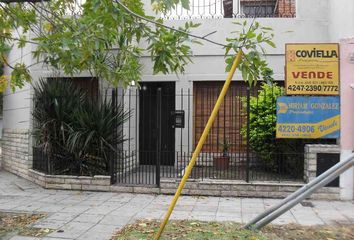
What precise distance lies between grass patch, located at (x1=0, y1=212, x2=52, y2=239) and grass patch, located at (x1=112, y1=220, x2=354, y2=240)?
1224mm

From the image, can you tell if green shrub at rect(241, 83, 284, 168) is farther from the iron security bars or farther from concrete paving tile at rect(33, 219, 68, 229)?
concrete paving tile at rect(33, 219, 68, 229)

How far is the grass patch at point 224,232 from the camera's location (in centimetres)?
597

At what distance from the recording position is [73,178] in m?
9.92

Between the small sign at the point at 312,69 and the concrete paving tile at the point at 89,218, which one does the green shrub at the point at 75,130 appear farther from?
the small sign at the point at 312,69

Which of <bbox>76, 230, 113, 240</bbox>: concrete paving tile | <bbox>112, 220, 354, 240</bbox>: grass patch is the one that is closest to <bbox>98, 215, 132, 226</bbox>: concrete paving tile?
<bbox>112, 220, 354, 240</bbox>: grass patch

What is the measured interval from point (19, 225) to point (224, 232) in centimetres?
326

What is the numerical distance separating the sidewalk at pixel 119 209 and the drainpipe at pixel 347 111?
1.36ft

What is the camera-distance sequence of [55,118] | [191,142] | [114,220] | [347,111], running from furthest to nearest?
[191,142], [55,118], [347,111], [114,220]

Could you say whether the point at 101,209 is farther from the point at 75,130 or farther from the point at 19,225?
the point at 75,130

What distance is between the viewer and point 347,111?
29.6 feet

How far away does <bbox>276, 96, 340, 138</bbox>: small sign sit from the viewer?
9125 millimetres

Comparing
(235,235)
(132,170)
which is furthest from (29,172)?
(235,235)

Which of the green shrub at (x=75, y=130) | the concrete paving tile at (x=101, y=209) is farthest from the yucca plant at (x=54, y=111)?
the concrete paving tile at (x=101, y=209)

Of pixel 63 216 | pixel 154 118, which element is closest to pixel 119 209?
pixel 63 216
